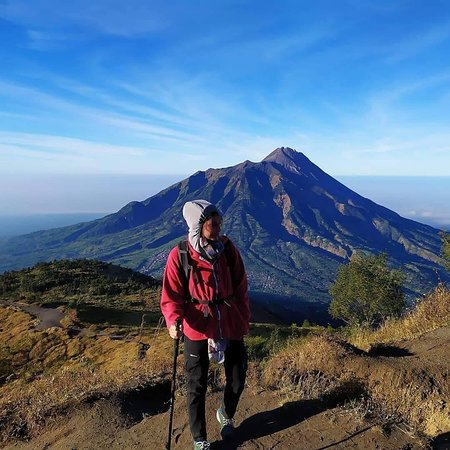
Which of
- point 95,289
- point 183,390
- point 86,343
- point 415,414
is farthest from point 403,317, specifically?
point 95,289

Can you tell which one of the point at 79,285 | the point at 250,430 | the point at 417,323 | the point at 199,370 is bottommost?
the point at 79,285

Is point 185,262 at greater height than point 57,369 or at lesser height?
greater

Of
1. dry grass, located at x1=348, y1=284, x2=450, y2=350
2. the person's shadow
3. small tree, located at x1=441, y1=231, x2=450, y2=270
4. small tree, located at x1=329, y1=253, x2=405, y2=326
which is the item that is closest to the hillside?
the person's shadow

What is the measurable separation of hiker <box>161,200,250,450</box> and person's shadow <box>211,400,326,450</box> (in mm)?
411

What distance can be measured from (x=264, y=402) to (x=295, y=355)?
1.57 m

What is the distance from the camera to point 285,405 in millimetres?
5398

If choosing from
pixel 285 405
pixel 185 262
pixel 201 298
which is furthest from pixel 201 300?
pixel 285 405

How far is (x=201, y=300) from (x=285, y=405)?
6.73ft

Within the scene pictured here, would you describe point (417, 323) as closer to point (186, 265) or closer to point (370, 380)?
point (370, 380)

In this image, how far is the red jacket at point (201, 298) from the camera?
433cm

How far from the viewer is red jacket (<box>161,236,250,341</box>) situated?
4.33 m

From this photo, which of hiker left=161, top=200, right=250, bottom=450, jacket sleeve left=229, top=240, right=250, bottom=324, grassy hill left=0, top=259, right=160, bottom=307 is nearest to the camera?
hiker left=161, top=200, right=250, bottom=450

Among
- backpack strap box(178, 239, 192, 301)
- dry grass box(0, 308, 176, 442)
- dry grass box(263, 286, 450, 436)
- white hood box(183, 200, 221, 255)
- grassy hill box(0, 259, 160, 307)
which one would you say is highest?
white hood box(183, 200, 221, 255)

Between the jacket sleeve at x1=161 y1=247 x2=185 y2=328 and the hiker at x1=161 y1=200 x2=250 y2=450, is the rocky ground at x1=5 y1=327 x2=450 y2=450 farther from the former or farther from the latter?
the jacket sleeve at x1=161 y1=247 x2=185 y2=328
